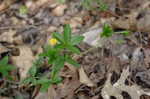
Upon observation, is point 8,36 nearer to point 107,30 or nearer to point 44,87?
point 44,87

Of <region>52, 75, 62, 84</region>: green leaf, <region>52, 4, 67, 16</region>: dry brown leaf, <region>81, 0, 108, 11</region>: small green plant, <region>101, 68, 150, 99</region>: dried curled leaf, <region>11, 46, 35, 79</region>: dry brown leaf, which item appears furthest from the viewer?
<region>52, 4, 67, 16</region>: dry brown leaf

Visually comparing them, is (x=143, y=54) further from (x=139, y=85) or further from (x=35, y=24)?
(x=35, y=24)

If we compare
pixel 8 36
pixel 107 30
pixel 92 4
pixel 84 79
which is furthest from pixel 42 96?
pixel 92 4

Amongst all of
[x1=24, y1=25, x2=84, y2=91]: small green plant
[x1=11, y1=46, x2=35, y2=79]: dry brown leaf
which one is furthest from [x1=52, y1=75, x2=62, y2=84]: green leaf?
[x1=11, y1=46, x2=35, y2=79]: dry brown leaf

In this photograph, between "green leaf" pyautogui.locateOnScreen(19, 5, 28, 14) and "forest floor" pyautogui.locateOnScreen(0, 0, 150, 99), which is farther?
"green leaf" pyautogui.locateOnScreen(19, 5, 28, 14)

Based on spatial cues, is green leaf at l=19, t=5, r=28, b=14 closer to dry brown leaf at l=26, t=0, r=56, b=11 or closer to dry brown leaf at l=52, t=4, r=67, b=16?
dry brown leaf at l=26, t=0, r=56, b=11

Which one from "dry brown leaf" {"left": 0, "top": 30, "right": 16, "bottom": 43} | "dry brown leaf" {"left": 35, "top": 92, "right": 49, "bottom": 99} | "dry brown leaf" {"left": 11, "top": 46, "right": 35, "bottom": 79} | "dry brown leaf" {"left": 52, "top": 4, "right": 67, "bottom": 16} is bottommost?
"dry brown leaf" {"left": 35, "top": 92, "right": 49, "bottom": 99}

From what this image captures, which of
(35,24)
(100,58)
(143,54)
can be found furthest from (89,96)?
(35,24)
